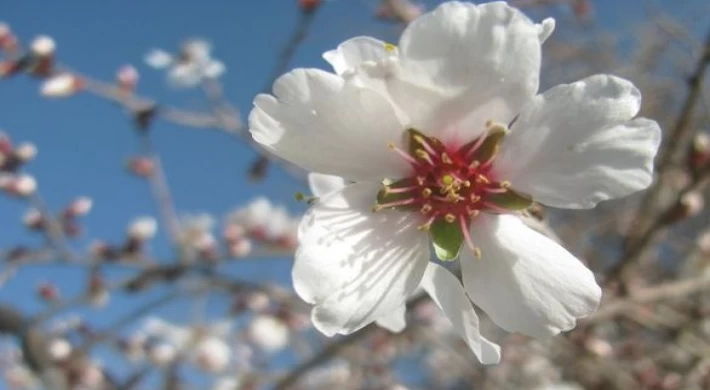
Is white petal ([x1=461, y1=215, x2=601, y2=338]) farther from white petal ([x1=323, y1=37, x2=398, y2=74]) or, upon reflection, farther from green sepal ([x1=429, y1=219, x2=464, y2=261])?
white petal ([x1=323, y1=37, x2=398, y2=74])

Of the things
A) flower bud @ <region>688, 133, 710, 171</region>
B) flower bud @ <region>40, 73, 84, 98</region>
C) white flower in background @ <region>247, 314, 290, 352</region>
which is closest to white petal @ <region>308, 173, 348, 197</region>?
flower bud @ <region>688, 133, 710, 171</region>

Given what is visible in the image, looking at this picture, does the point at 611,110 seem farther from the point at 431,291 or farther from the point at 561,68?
the point at 561,68

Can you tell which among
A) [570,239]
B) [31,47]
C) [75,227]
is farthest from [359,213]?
[570,239]

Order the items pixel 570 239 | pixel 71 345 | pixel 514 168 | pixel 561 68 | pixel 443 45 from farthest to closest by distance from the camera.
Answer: pixel 561 68 → pixel 570 239 → pixel 71 345 → pixel 514 168 → pixel 443 45

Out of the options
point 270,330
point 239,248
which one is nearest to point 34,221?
Answer: point 239,248

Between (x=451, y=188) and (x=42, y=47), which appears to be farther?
(x=42, y=47)

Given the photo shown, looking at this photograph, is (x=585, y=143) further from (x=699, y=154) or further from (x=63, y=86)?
(x=63, y=86)
